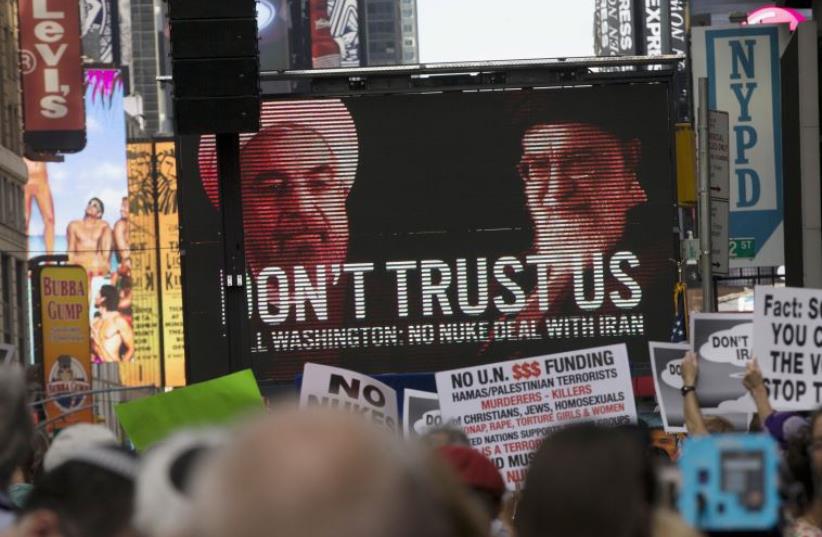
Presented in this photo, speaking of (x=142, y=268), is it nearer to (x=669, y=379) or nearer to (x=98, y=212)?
(x=98, y=212)

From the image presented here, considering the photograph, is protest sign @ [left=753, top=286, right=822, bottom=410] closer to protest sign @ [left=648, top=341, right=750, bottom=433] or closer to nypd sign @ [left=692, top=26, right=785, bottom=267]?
protest sign @ [left=648, top=341, right=750, bottom=433]

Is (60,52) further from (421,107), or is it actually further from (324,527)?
(324,527)

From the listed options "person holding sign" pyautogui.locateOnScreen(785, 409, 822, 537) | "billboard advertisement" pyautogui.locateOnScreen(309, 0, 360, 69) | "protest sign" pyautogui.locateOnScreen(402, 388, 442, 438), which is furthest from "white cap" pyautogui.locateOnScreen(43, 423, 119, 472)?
"billboard advertisement" pyautogui.locateOnScreen(309, 0, 360, 69)

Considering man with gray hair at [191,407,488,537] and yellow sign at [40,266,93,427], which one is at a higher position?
man with gray hair at [191,407,488,537]

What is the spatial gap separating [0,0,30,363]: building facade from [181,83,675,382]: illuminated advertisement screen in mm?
19951

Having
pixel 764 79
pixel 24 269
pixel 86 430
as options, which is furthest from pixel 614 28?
pixel 86 430

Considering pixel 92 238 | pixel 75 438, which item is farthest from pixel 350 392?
pixel 92 238

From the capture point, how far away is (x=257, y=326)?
18.5 m

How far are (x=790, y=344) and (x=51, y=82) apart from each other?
1136 inches

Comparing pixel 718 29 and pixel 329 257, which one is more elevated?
pixel 718 29

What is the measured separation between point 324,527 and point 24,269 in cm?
4341

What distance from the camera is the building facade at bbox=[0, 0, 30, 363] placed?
39.6 metres

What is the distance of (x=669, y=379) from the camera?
11445mm

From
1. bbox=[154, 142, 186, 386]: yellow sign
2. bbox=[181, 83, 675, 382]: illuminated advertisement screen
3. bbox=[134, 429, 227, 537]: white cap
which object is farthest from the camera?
bbox=[154, 142, 186, 386]: yellow sign
